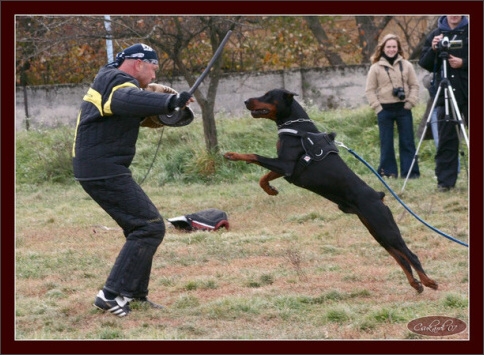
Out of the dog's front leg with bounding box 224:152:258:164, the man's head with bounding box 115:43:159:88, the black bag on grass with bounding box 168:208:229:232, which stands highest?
the man's head with bounding box 115:43:159:88

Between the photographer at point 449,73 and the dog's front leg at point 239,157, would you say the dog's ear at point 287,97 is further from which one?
the photographer at point 449,73

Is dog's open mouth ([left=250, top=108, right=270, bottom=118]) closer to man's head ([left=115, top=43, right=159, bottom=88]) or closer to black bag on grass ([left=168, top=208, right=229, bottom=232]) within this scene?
man's head ([left=115, top=43, right=159, bottom=88])

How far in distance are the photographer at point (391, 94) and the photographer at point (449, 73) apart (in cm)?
91

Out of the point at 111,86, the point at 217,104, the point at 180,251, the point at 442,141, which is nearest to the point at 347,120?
the point at 217,104

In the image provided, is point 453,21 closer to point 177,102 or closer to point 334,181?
point 334,181

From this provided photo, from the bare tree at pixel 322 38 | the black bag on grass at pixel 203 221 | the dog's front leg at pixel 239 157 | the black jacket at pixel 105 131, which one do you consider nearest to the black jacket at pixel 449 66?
the black bag on grass at pixel 203 221

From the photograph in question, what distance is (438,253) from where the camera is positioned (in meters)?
7.66

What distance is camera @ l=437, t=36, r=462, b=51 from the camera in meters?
9.17

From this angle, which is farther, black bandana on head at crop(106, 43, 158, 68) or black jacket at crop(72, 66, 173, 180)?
black bandana on head at crop(106, 43, 158, 68)

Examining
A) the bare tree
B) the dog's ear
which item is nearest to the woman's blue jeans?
the dog's ear

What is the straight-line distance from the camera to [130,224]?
19.3 ft

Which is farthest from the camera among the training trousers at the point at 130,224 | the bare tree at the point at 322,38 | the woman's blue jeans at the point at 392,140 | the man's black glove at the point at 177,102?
the bare tree at the point at 322,38

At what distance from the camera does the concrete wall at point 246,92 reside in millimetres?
15961

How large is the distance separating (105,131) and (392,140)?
20.7 feet
